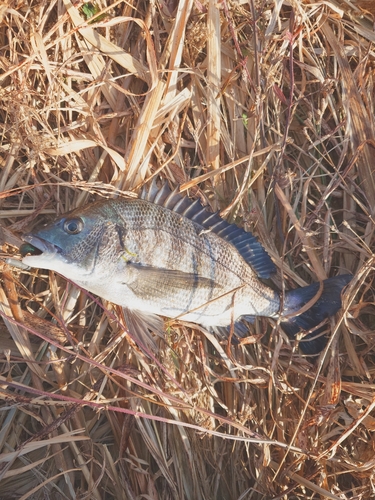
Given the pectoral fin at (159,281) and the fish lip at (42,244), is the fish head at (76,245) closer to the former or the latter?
the fish lip at (42,244)

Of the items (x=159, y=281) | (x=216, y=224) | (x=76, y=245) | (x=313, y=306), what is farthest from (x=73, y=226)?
(x=313, y=306)

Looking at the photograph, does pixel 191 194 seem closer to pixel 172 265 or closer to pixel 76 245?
pixel 172 265

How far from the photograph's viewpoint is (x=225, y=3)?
113 inches

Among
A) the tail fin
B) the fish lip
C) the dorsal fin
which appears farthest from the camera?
the tail fin

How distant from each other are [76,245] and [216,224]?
82 centimetres

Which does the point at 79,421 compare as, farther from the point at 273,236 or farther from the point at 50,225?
the point at 273,236

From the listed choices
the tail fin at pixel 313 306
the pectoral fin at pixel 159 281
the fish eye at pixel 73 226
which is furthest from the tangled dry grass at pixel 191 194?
the fish eye at pixel 73 226

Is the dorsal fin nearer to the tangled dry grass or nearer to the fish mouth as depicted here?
the tangled dry grass

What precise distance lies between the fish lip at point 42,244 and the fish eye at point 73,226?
0.11m

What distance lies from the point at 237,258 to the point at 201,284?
29 cm

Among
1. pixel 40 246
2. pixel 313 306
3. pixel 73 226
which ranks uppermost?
pixel 313 306

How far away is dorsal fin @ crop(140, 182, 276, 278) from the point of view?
105 inches

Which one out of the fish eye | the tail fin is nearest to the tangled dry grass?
the tail fin

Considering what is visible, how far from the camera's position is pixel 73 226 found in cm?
241
